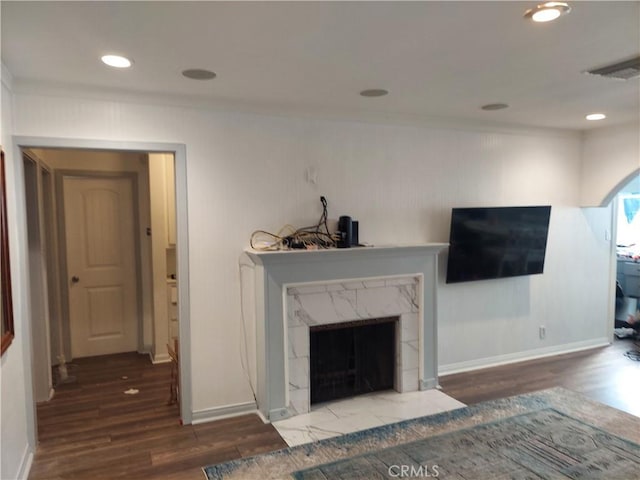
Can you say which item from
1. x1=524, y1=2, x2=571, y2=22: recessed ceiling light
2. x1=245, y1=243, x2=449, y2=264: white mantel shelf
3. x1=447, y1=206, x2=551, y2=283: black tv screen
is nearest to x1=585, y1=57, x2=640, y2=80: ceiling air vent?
x1=524, y1=2, x2=571, y2=22: recessed ceiling light

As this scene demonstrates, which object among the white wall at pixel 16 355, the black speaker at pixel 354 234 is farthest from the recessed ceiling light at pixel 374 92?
the white wall at pixel 16 355

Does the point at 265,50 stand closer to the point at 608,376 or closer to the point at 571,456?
the point at 571,456

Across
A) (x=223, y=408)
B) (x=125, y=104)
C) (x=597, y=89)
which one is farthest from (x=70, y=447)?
(x=597, y=89)

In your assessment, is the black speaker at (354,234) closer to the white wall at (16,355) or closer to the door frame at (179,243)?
the door frame at (179,243)

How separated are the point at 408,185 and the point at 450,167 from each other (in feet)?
1.61

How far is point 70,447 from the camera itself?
9.75 feet

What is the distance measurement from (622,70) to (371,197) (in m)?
1.92

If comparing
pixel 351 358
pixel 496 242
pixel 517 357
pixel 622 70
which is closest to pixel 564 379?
pixel 517 357

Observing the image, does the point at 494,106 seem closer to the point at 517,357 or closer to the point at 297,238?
the point at 297,238

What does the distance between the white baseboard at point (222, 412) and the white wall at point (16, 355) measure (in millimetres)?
1049

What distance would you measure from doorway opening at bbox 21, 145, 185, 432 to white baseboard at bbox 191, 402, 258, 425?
1419mm

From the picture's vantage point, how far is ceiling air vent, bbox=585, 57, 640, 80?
2.60 m

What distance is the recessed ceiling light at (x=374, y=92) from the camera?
3.10 meters

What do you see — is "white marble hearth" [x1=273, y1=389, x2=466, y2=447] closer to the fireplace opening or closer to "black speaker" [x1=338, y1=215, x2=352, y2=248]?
the fireplace opening
